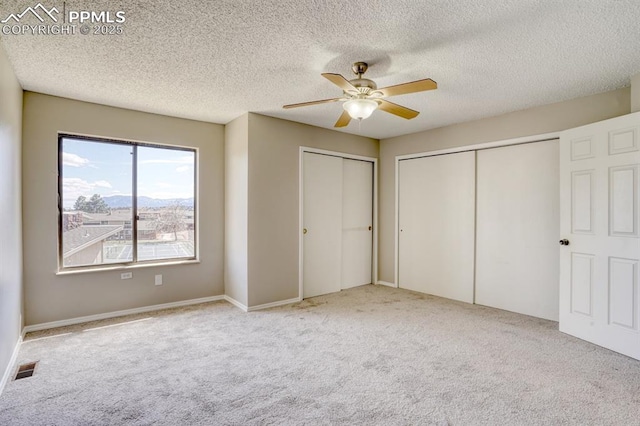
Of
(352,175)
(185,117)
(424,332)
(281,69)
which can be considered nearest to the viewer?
(281,69)

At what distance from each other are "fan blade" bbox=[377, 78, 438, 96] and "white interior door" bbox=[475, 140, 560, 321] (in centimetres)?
235

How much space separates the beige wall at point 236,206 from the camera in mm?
4117

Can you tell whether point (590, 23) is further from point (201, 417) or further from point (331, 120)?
point (201, 417)

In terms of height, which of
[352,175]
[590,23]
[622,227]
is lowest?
[622,227]

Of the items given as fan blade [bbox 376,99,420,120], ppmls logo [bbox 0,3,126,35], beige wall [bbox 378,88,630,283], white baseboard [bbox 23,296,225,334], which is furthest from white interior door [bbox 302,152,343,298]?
ppmls logo [bbox 0,3,126,35]

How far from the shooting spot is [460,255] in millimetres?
4535

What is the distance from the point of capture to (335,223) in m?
5.02

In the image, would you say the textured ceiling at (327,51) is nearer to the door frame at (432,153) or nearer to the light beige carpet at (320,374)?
the door frame at (432,153)

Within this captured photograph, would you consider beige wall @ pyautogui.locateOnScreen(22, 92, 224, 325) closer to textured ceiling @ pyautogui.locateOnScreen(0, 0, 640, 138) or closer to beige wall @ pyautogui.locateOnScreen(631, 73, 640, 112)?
textured ceiling @ pyautogui.locateOnScreen(0, 0, 640, 138)

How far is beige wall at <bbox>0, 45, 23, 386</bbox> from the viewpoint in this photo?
2389 millimetres

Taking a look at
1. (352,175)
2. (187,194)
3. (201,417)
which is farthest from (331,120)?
(201,417)

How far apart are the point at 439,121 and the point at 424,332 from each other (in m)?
2.71

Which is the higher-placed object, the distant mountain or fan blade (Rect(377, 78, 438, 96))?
fan blade (Rect(377, 78, 438, 96))

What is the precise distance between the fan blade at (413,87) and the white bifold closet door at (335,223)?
231 cm
